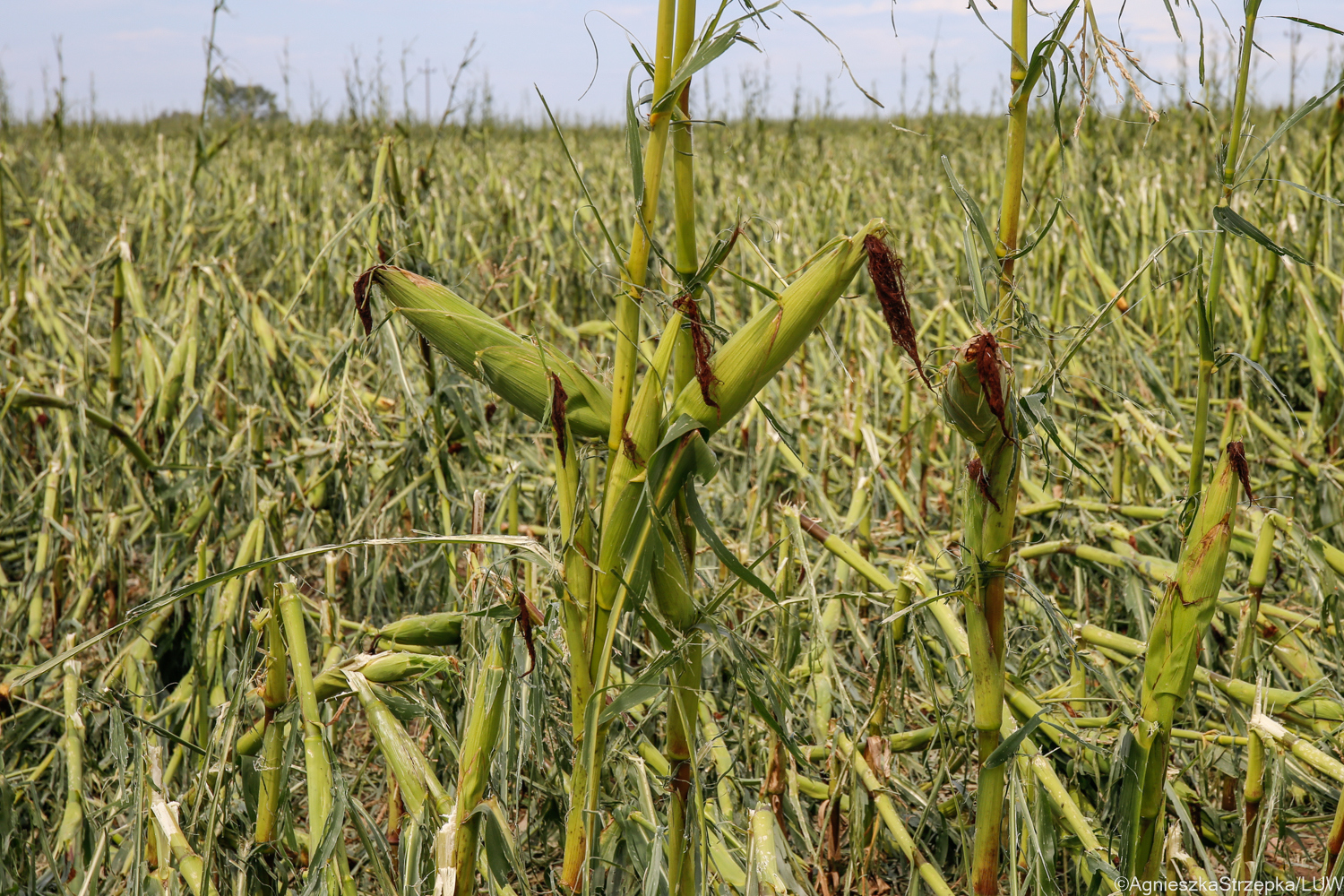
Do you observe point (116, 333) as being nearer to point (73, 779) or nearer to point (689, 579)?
point (73, 779)

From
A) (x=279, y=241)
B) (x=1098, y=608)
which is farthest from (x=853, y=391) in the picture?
(x=279, y=241)

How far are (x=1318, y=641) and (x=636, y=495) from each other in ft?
3.94

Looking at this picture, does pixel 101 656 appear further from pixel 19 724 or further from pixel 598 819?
pixel 598 819

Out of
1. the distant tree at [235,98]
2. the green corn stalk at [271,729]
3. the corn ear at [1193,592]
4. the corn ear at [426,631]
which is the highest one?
the distant tree at [235,98]

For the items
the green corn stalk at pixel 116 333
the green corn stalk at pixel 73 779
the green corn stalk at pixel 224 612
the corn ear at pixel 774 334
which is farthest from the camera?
the green corn stalk at pixel 116 333

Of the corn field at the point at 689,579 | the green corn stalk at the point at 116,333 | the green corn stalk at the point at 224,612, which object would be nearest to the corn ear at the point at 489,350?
the corn field at the point at 689,579

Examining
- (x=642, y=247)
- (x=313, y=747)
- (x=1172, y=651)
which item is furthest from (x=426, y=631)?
(x=1172, y=651)

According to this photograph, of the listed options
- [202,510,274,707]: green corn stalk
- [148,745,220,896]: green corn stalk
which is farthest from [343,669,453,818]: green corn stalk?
[202,510,274,707]: green corn stalk

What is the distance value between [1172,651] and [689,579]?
0.33m

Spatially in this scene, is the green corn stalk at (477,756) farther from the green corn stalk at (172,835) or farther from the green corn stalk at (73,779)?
the green corn stalk at (73,779)

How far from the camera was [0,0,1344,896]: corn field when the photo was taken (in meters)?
0.59

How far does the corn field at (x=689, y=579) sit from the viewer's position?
1.95 feet

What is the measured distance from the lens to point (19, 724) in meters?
1.29

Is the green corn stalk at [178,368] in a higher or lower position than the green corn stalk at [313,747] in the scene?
higher
